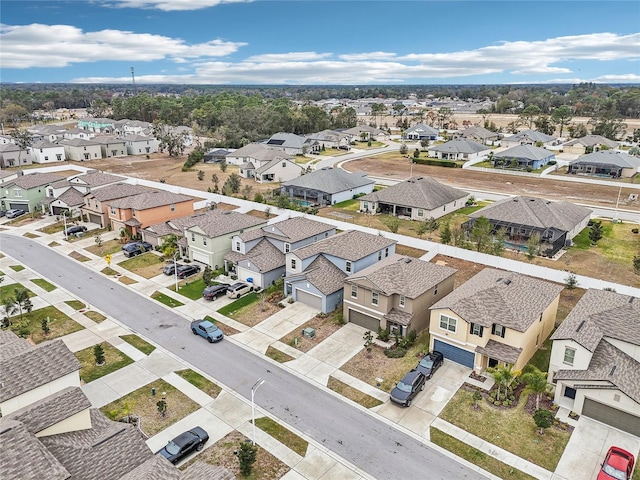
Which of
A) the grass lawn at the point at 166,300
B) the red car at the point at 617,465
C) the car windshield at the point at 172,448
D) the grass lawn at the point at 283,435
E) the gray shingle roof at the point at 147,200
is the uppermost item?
the gray shingle roof at the point at 147,200

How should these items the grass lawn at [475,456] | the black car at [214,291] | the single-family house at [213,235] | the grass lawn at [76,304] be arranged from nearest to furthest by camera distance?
the grass lawn at [475,456], the grass lawn at [76,304], the black car at [214,291], the single-family house at [213,235]

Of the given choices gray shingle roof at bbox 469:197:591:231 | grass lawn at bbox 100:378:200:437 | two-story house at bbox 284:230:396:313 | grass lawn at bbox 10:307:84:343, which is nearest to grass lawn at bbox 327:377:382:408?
grass lawn at bbox 100:378:200:437

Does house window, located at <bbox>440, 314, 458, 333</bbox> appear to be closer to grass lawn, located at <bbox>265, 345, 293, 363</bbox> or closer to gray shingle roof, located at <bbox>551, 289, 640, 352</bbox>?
gray shingle roof, located at <bbox>551, 289, 640, 352</bbox>

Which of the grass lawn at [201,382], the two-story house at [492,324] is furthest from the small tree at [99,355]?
the two-story house at [492,324]

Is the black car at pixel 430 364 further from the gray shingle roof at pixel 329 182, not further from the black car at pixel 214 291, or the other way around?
the gray shingle roof at pixel 329 182

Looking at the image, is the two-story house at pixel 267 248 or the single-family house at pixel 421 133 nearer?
the two-story house at pixel 267 248

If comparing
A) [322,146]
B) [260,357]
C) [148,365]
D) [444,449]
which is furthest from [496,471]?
[322,146]
